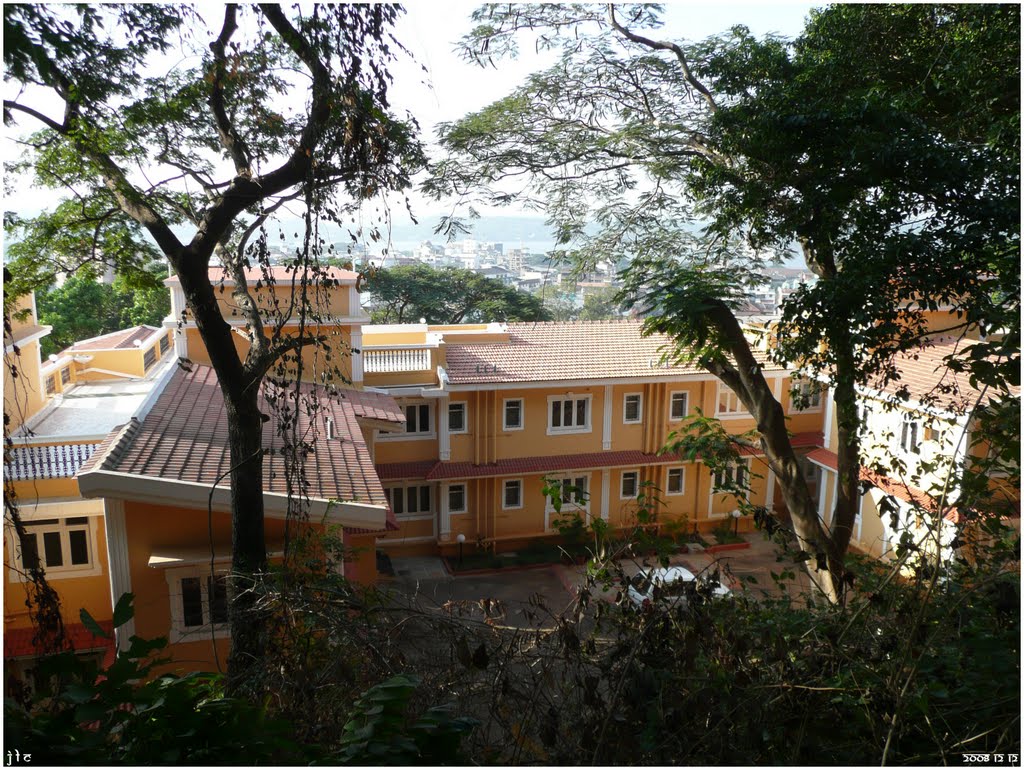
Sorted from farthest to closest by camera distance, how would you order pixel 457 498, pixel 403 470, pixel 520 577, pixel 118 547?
pixel 457 498 → pixel 403 470 → pixel 520 577 → pixel 118 547

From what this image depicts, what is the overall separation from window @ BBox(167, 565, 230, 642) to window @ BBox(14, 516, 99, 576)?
167cm

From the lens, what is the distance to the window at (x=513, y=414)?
32.4 ft

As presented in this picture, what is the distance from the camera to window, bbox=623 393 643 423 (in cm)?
1023

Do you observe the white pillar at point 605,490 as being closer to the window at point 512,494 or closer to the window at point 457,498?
the window at point 512,494

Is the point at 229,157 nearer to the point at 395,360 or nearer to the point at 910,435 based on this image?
the point at 395,360

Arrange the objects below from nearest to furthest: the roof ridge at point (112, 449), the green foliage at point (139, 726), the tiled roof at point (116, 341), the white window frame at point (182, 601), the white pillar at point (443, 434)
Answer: the green foliage at point (139, 726), the roof ridge at point (112, 449), the white window frame at point (182, 601), the tiled roof at point (116, 341), the white pillar at point (443, 434)

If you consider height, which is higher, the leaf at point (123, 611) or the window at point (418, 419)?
the leaf at point (123, 611)

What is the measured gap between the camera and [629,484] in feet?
34.7

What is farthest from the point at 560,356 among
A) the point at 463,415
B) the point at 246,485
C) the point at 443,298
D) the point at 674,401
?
the point at 443,298

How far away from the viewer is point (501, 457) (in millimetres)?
10008

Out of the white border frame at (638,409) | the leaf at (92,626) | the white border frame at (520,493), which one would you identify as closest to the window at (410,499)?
the white border frame at (520,493)

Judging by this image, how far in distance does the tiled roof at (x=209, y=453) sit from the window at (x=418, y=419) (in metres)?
3.38

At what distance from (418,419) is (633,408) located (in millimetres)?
2879

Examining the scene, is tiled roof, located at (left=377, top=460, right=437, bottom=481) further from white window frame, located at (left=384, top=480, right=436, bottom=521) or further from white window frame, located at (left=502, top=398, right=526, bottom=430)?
white window frame, located at (left=502, top=398, right=526, bottom=430)
